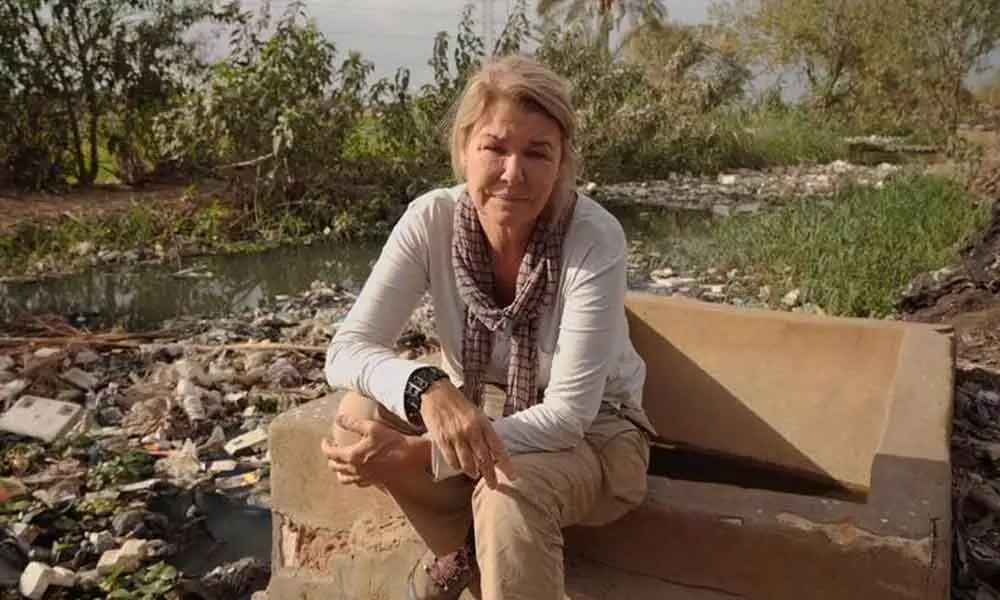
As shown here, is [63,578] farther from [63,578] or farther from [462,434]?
[462,434]

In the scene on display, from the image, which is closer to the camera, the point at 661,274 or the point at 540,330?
the point at 540,330

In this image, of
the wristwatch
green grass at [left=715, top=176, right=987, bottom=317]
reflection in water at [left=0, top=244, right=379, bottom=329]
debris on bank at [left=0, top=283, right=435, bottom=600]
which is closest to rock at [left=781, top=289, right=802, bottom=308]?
green grass at [left=715, top=176, right=987, bottom=317]

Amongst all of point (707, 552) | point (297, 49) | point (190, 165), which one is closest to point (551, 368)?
point (707, 552)

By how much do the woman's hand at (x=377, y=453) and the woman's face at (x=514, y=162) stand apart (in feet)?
1.66

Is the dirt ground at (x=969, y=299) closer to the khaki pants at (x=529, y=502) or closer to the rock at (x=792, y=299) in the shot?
the rock at (x=792, y=299)

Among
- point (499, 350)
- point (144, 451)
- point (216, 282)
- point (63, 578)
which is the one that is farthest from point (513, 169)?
point (216, 282)

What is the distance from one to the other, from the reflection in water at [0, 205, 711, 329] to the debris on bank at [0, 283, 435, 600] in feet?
3.43

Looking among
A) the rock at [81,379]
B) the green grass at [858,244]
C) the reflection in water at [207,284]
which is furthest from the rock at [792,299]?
the rock at [81,379]

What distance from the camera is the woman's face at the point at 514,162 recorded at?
207 cm

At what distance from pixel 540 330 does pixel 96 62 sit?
11249mm

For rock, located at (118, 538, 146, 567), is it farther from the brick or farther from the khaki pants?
the khaki pants

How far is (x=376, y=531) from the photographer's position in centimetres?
246

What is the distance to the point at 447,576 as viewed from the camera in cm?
214

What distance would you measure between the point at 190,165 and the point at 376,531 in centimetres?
1032
